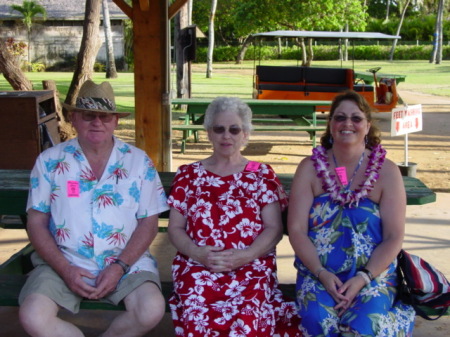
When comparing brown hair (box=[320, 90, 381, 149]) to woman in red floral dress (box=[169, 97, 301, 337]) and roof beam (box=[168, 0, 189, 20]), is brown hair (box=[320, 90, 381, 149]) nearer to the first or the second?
woman in red floral dress (box=[169, 97, 301, 337])

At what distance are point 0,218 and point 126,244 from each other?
2282 millimetres

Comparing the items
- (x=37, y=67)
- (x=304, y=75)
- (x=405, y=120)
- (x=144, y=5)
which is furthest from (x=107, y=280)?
(x=37, y=67)

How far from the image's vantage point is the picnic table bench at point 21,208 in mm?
3207

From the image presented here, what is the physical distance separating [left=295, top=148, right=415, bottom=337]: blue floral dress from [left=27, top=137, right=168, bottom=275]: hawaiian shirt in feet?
2.63

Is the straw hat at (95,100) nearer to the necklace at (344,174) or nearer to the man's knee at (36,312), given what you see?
the man's knee at (36,312)

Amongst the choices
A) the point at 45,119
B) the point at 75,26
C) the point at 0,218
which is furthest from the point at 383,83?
the point at 75,26

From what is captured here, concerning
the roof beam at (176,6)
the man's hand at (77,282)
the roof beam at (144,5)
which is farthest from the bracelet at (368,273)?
the roof beam at (176,6)

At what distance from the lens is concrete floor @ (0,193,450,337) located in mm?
4074

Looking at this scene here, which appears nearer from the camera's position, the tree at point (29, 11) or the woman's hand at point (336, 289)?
the woman's hand at point (336, 289)

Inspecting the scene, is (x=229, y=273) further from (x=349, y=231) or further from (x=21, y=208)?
(x=21, y=208)

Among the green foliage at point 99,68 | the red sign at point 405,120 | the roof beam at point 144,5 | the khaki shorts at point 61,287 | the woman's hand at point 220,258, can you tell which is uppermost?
the roof beam at point 144,5

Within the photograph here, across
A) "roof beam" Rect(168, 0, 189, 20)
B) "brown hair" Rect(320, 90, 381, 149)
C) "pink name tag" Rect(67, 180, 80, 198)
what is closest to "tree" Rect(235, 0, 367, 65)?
"roof beam" Rect(168, 0, 189, 20)

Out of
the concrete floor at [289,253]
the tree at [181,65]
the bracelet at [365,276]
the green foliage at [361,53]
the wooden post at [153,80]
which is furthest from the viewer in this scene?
the green foliage at [361,53]

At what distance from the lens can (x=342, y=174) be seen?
3.25m
